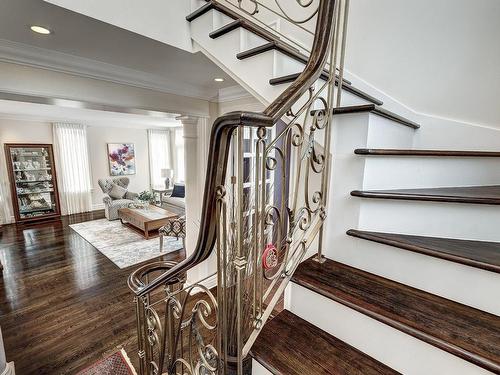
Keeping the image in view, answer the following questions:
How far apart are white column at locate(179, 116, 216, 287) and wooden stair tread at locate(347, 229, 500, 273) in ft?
7.88

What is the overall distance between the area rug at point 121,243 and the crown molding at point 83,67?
3.09 meters

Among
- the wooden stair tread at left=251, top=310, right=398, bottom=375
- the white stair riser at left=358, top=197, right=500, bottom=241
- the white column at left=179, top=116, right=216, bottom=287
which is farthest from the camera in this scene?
the white column at left=179, top=116, right=216, bottom=287

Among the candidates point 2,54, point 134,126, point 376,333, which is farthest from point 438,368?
point 134,126

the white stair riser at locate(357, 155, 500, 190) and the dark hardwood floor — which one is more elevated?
the white stair riser at locate(357, 155, 500, 190)

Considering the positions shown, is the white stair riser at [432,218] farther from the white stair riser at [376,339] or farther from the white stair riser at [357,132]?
the white stair riser at [376,339]

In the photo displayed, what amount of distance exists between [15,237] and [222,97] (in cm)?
570

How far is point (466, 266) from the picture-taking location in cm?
82

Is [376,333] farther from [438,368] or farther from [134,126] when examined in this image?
[134,126]

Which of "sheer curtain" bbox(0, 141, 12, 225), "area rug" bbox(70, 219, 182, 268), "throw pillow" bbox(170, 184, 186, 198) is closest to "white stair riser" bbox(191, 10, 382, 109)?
"area rug" bbox(70, 219, 182, 268)

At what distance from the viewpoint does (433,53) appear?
1699 mm

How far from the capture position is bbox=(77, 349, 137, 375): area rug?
208 cm

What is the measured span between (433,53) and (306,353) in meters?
2.08

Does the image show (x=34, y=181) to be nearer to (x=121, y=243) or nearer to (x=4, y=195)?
(x=4, y=195)

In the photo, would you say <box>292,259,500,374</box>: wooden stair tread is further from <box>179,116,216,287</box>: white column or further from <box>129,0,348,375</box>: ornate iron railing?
<box>179,116,216,287</box>: white column
